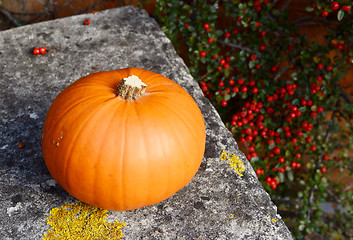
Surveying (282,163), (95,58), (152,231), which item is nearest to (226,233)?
(152,231)

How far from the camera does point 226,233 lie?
1313 mm

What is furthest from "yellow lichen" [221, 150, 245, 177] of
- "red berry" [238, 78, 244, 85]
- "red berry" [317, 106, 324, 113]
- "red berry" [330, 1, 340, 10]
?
"red berry" [317, 106, 324, 113]

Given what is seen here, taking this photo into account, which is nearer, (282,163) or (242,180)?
(242,180)

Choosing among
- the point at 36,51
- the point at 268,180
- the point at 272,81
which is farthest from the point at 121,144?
the point at 272,81

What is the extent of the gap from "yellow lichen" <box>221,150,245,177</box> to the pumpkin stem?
1.72 ft

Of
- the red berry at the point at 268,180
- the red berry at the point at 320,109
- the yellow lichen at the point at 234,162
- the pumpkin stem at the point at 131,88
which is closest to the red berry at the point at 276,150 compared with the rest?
the red berry at the point at 268,180

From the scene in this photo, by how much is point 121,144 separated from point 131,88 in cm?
21

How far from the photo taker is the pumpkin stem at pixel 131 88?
1.25m

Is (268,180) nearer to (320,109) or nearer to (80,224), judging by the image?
(320,109)

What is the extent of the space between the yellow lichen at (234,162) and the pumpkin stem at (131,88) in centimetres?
53

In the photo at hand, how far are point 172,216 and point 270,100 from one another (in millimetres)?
1461

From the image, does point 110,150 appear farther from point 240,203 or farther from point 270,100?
point 270,100

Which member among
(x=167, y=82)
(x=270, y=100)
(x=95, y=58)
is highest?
(x=167, y=82)

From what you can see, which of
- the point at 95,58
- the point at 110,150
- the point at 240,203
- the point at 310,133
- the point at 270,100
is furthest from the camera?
the point at 310,133
